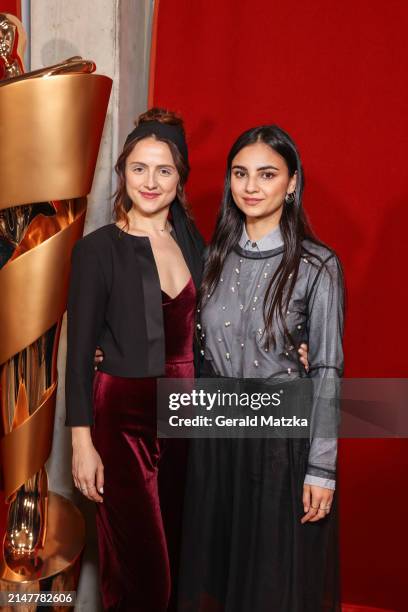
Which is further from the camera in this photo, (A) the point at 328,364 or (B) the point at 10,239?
(B) the point at 10,239

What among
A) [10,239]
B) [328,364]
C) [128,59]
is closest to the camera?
[328,364]

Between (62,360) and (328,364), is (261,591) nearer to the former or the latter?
(328,364)

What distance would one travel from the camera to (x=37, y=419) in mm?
1661

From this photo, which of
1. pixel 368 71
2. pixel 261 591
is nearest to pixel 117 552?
pixel 261 591

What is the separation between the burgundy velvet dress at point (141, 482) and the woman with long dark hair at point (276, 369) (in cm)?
8

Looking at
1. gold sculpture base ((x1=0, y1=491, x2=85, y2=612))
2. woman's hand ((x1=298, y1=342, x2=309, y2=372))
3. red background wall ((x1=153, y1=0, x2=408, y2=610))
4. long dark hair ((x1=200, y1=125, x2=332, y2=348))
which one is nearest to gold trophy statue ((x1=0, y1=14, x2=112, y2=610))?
gold sculpture base ((x1=0, y1=491, x2=85, y2=612))

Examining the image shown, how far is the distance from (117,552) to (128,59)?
4.37ft

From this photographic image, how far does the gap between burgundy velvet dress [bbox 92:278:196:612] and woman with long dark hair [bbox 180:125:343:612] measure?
0.08 meters

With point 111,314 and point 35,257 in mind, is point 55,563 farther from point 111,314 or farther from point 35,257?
point 35,257

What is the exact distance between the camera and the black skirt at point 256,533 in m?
1.54

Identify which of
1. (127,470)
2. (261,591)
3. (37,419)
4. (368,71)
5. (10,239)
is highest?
(368,71)

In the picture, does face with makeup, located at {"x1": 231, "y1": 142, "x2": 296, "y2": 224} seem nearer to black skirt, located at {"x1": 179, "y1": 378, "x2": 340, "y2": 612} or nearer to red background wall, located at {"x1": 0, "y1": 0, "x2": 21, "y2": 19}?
black skirt, located at {"x1": 179, "y1": 378, "x2": 340, "y2": 612}

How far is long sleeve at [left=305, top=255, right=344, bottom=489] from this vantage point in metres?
1.48

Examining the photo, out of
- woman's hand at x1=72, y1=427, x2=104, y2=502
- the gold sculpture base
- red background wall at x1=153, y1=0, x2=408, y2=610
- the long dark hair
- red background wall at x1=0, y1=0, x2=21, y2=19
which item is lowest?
the gold sculpture base
